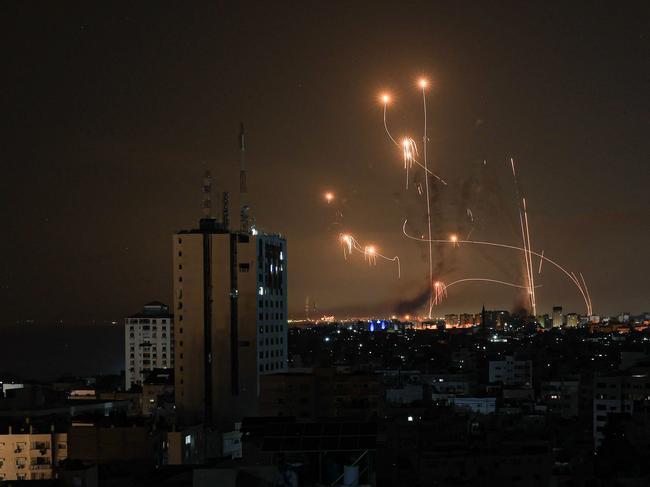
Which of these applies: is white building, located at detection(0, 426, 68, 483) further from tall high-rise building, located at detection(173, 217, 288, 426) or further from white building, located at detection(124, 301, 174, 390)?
white building, located at detection(124, 301, 174, 390)

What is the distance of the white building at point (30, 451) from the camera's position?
827 inches

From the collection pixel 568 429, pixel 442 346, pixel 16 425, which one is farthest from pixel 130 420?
pixel 442 346

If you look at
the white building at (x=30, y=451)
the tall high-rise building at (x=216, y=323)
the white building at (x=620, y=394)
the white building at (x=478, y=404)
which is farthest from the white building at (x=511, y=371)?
the white building at (x=30, y=451)

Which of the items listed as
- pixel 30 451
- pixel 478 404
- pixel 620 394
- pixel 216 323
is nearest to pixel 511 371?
pixel 478 404

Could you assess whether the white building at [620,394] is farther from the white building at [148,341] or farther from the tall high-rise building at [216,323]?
the white building at [148,341]

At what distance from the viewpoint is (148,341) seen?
5703 cm

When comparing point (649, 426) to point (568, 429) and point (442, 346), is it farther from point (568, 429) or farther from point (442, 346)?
point (442, 346)

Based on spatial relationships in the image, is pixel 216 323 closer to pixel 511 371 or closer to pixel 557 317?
pixel 511 371

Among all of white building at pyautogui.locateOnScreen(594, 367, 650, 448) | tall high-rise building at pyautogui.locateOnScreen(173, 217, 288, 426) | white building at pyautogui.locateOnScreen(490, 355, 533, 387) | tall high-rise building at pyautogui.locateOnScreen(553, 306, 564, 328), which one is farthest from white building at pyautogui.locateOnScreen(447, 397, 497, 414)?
tall high-rise building at pyautogui.locateOnScreen(553, 306, 564, 328)

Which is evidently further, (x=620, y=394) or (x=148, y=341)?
(x=148, y=341)

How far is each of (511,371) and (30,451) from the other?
109ft

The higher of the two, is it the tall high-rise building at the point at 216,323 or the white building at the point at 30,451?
the tall high-rise building at the point at 216,323

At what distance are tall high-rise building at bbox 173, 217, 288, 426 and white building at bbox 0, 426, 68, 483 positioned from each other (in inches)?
264

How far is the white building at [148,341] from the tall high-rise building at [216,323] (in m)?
26.7
